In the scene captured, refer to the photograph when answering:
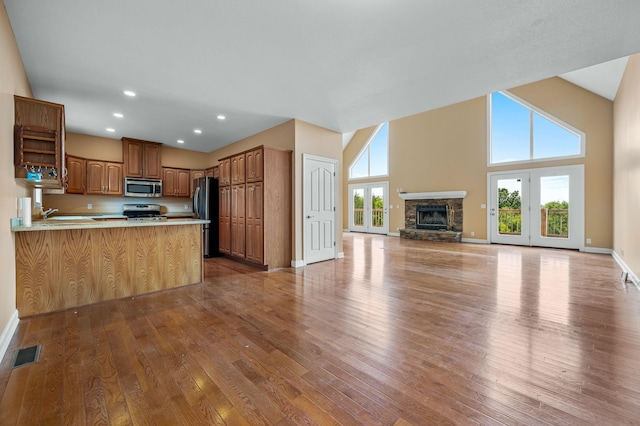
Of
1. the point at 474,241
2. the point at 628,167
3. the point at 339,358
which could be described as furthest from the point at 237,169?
the point at 474,241

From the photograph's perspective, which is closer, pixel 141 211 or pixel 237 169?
pixel 237 169

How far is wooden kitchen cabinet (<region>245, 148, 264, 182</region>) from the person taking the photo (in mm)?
4816

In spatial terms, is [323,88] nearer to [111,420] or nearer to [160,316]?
[160,316]

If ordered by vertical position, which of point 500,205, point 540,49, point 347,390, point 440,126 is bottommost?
point 347,390

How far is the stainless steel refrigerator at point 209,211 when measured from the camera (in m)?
6.14

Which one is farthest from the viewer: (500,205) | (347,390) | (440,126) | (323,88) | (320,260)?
(440,126)

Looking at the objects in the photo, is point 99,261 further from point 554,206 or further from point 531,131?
point 531,131

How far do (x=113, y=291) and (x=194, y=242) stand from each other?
3.56 feet

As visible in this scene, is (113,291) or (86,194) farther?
(86,194)

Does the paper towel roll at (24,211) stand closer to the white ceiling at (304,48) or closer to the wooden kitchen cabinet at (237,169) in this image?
the white ceiling at (304,48)

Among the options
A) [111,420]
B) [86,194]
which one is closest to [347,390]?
[111,420]

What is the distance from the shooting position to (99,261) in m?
3.17

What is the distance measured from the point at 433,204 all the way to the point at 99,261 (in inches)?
347

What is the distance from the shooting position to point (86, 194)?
20.1 feet
